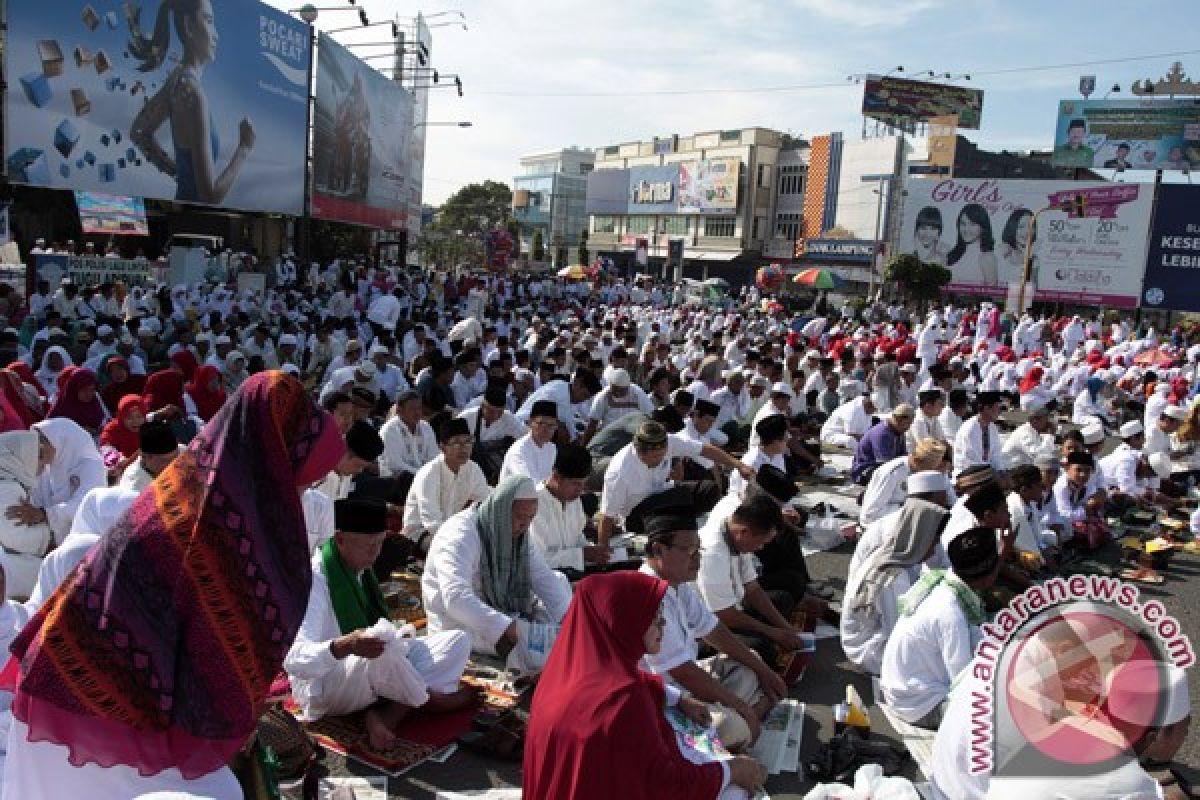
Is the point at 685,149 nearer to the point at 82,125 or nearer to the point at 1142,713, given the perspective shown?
the point at 82,125

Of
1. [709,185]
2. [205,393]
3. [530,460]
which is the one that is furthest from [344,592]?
[709,185]

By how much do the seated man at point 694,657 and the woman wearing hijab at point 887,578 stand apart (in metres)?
0.85

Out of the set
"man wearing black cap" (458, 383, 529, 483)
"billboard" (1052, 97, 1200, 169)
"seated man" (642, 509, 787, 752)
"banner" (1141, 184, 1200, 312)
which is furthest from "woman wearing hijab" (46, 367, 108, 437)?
"billboard" (1052, 97, 1200, 169)

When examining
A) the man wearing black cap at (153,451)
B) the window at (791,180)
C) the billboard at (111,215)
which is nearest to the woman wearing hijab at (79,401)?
the man wearing black cap at (153,451)

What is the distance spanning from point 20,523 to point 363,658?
2048mm

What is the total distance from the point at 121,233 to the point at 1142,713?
22.1 meters

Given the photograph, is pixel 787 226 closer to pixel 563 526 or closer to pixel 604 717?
pixel 563 526

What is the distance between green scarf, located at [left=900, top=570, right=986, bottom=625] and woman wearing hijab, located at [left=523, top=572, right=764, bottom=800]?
1.48m

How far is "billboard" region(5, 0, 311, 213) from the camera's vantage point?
14.6 m

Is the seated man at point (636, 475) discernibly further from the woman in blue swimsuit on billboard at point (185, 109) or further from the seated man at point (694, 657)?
the woman in blue swimsuit on billboard at point (185, 109)

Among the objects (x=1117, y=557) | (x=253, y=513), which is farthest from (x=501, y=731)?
(x=1117, y=557)

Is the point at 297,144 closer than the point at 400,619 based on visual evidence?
No

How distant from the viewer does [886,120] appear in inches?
1746

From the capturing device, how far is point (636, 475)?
5.82 metres
